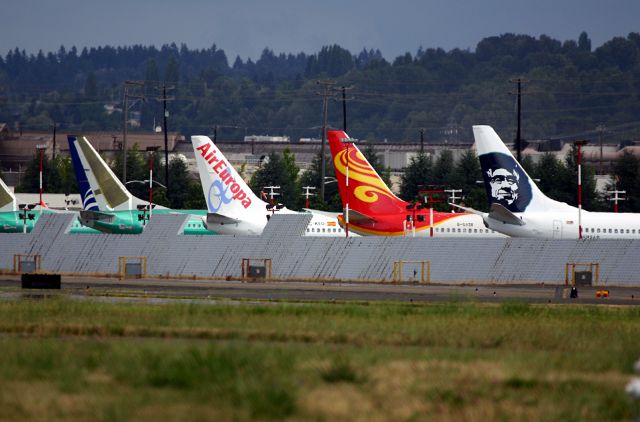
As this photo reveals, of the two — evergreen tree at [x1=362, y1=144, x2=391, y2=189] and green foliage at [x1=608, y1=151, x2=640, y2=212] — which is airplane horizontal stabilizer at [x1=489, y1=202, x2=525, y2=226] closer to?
green foliage at [x1=608, y1=151, x2=640, y2=212]

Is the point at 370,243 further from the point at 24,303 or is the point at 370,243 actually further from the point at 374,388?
the point at 374,388

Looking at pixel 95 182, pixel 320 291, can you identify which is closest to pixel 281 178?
pixel 95 182

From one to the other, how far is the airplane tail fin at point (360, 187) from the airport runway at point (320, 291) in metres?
15.0

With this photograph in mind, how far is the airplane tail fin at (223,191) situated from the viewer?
78625 millimetres

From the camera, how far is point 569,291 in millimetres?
53312

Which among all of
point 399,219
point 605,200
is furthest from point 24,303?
point 605,200

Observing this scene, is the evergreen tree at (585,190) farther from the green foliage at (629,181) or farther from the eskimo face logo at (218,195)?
the eskimo face logo at (218,195)

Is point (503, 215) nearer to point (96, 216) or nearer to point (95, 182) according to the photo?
point (96, 216)

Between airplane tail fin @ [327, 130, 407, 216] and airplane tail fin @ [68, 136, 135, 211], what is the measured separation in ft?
68.9

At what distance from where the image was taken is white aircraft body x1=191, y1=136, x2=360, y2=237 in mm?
77625

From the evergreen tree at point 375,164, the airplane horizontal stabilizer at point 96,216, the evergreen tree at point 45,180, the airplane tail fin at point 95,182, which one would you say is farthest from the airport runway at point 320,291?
the evergreen tree at point 45,180

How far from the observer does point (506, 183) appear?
68.4 m

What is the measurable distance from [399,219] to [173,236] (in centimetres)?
1463

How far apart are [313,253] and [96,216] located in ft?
81.3
